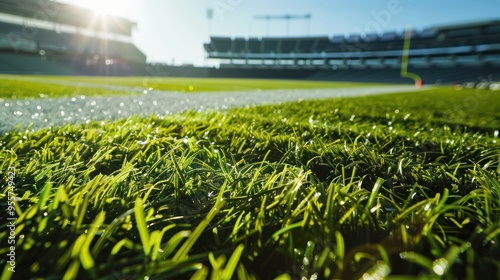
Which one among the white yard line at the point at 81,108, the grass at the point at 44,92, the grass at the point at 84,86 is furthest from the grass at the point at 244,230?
the grass at the point at 84,86

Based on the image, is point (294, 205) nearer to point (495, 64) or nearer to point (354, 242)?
point (354, 242)

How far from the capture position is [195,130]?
1.94 m

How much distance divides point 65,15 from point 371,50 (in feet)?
146

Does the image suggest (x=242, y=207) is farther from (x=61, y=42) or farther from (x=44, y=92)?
(x=61, y=42)

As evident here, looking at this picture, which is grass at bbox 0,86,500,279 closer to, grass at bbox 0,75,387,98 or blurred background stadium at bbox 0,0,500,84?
grass at bbox 0,75,387,98

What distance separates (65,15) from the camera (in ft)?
138

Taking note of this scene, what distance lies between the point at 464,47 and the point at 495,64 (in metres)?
4.76

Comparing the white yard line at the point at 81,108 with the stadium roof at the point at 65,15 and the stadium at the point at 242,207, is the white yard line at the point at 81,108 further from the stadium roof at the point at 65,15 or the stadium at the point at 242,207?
the stadium roof at the point at 65,15

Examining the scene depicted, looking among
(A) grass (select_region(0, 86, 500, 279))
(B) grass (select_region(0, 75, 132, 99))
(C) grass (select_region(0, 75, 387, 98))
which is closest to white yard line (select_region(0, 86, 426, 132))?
(B) grass (select_region(0, 75, 132, 99))

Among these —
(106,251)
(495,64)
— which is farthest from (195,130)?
(495,64)

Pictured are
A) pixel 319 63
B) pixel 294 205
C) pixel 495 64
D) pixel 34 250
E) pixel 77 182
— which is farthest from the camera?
pixel 319 63

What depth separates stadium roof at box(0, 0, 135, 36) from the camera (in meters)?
37.3

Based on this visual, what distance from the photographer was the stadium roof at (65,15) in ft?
123

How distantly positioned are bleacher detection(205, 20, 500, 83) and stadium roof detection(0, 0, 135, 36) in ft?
57.0
